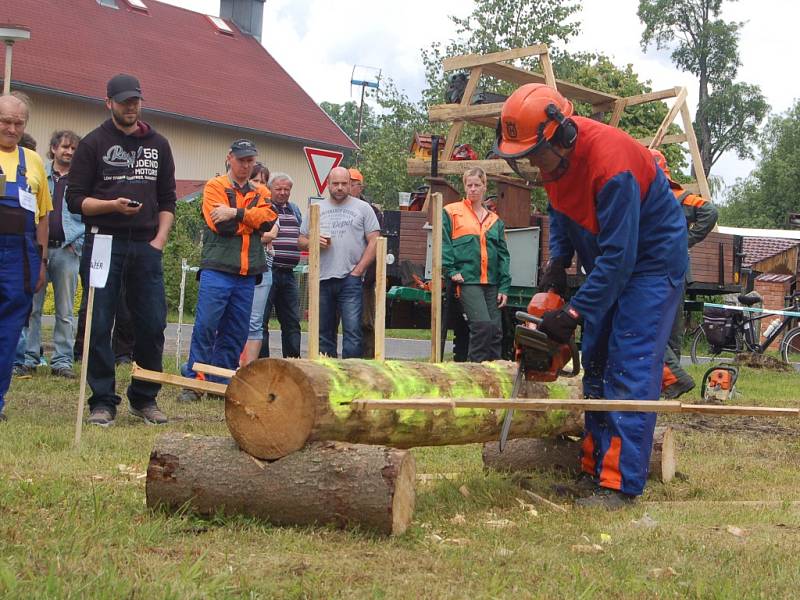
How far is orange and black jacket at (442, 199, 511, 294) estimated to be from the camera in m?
8.97

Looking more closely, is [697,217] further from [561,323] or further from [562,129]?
[561,323]

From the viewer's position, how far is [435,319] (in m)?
6.41

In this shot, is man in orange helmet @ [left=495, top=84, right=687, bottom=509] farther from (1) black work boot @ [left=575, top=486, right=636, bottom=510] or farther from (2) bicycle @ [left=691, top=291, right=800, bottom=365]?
(2) bicycle @ [left=691, top=291, right=800, bottom=365]

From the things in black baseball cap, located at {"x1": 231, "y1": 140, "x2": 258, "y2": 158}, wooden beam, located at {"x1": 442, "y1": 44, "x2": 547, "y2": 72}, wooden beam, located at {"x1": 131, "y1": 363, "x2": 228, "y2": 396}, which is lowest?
wooden beam, located at {"x1": 131, "y1": 363, "x2": 228, "y2": 396}

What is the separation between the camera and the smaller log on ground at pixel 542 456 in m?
5.82

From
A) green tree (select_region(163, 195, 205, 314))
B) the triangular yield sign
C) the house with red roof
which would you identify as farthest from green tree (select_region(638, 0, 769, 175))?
the triangular yield sign

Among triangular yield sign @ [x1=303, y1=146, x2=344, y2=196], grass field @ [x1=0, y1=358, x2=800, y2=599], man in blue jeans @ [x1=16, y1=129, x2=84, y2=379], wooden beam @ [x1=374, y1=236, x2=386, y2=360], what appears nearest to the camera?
grass field @ [x1=0, y1=358, x2=800, y2=599]

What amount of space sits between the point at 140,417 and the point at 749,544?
13.9 ft

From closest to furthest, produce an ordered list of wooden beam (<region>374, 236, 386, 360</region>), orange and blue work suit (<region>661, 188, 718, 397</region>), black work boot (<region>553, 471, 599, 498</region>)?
1. black work boot (<region>553, 471, 599, 498</region>)
2. wooden beam (<region>374, 236, 386, 360</region>)
3. orange and blue work suit (<region>661, 188, 718, 397</region>)

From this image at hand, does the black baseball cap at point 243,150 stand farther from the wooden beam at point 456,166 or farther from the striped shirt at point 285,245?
the wooden beam at point 456,166

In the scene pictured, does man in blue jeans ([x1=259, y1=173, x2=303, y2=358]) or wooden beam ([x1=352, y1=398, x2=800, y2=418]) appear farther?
man in blue jeans ([x1=259, y1=173, x2=303, y2=358])

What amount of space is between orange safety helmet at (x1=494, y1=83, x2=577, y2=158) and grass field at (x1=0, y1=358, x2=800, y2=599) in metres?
1.62

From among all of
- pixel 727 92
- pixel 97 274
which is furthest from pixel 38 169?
pixel 727 92

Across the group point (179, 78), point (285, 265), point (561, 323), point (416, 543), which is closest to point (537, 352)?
point (561, 323)
